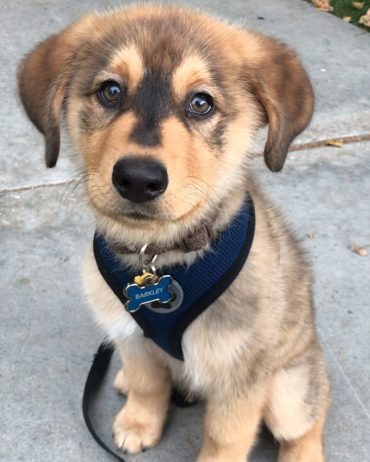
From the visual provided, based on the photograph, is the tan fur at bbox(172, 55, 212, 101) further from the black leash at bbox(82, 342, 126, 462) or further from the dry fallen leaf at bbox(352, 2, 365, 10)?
the dry fallen leaf at bbox(352, 2, 365, 10)

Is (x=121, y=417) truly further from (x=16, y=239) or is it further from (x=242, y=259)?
(x=16, y=239)

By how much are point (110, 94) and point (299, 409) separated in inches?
55.0

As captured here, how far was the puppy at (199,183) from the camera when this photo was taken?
2.07 metres

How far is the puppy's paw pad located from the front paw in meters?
0.17

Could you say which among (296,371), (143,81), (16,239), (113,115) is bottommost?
(16,239)

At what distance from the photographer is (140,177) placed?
6.24 ft

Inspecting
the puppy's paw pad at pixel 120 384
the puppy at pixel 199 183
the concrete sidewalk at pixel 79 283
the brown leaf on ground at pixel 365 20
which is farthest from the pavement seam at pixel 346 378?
the brown leaf on ground at pixel 365 20

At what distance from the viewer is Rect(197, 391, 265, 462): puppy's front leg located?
2502 millimetres

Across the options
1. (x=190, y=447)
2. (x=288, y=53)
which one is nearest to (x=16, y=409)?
(x=190, y=447)

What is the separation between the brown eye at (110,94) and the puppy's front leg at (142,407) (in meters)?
1.07

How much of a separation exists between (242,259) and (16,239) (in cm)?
182

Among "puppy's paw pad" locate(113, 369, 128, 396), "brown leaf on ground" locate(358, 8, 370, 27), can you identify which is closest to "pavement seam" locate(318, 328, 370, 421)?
"puppy's paw pad" locate(113, 369, 128, 396)

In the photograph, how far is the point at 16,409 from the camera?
2.99m

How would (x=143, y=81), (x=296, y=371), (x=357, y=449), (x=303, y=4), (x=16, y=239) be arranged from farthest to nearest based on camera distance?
(x=303, y=4)
(x=16, y=239)
(x=357, y=449)
(x=296, y=371)
(x=143, y=81)
